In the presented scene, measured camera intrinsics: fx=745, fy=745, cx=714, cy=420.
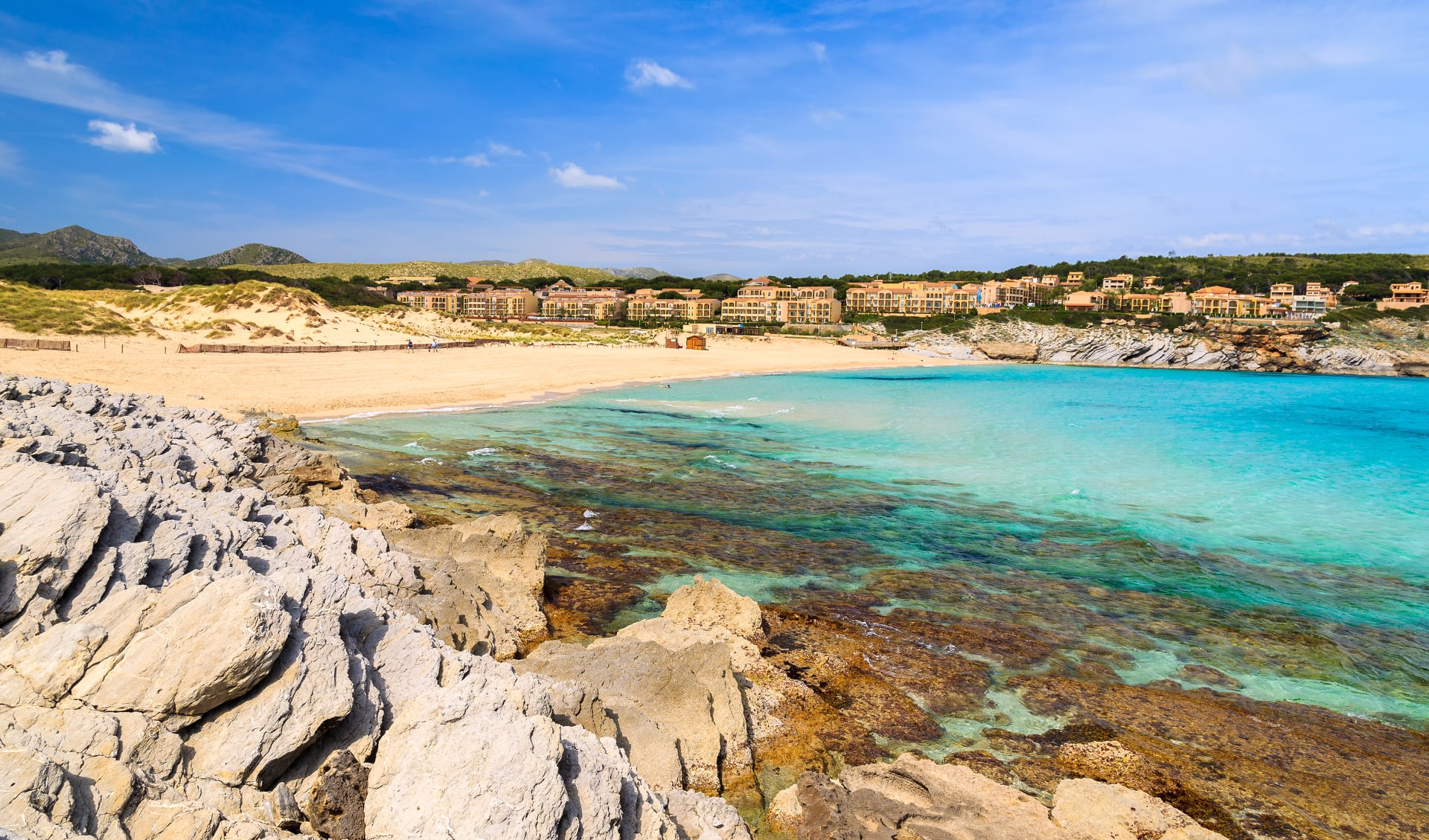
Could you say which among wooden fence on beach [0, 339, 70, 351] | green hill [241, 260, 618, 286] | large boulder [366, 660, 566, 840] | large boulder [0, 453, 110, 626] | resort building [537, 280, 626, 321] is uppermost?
green hill [241, 260, 618, 286]

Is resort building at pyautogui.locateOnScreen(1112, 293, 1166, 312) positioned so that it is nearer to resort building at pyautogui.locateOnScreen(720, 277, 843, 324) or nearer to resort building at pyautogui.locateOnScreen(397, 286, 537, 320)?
resort building at pyautogui.locateOnScreen(720, 277, 843, 324)


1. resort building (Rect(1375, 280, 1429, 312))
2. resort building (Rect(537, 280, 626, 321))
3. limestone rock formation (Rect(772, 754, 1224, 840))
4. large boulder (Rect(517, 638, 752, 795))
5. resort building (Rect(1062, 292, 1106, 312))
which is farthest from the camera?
resort building (Rect(537, 280, 626, 321))

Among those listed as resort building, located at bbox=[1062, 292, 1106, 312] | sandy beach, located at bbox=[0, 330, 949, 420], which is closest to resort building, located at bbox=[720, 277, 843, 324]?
resort building, located at bbox=[1062, 292, 1106, 312]

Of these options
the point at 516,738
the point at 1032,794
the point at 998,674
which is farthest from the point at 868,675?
the point at 516,738

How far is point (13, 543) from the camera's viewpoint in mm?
4074

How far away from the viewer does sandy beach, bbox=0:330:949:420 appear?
76.9 ft

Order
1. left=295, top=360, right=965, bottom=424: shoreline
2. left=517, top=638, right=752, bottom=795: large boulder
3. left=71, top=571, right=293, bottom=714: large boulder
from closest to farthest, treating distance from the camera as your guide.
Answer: left=71, top=571, right=293, bottom=714: large boulder → left=517, top=638, right=752, bottom=795: large boulder → left=295, top=360, right=965, bottom=424: shoreline

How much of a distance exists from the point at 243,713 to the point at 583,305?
107740 millimetres

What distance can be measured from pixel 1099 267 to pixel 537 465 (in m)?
157

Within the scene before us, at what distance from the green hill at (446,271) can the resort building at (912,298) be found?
4768cm

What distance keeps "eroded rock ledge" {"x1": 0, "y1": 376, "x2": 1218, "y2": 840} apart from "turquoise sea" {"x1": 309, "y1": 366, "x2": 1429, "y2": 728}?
2.98m

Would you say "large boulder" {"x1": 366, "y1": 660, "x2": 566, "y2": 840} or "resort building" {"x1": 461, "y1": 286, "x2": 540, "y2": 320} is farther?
"resort building" {"x1": 461, "y1": 286, "x2": 540, "y2": 320}

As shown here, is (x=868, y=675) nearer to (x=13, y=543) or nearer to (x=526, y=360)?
(x=13, y=543)

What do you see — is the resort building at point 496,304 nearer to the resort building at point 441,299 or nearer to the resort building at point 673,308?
the resort building at point 441,299
